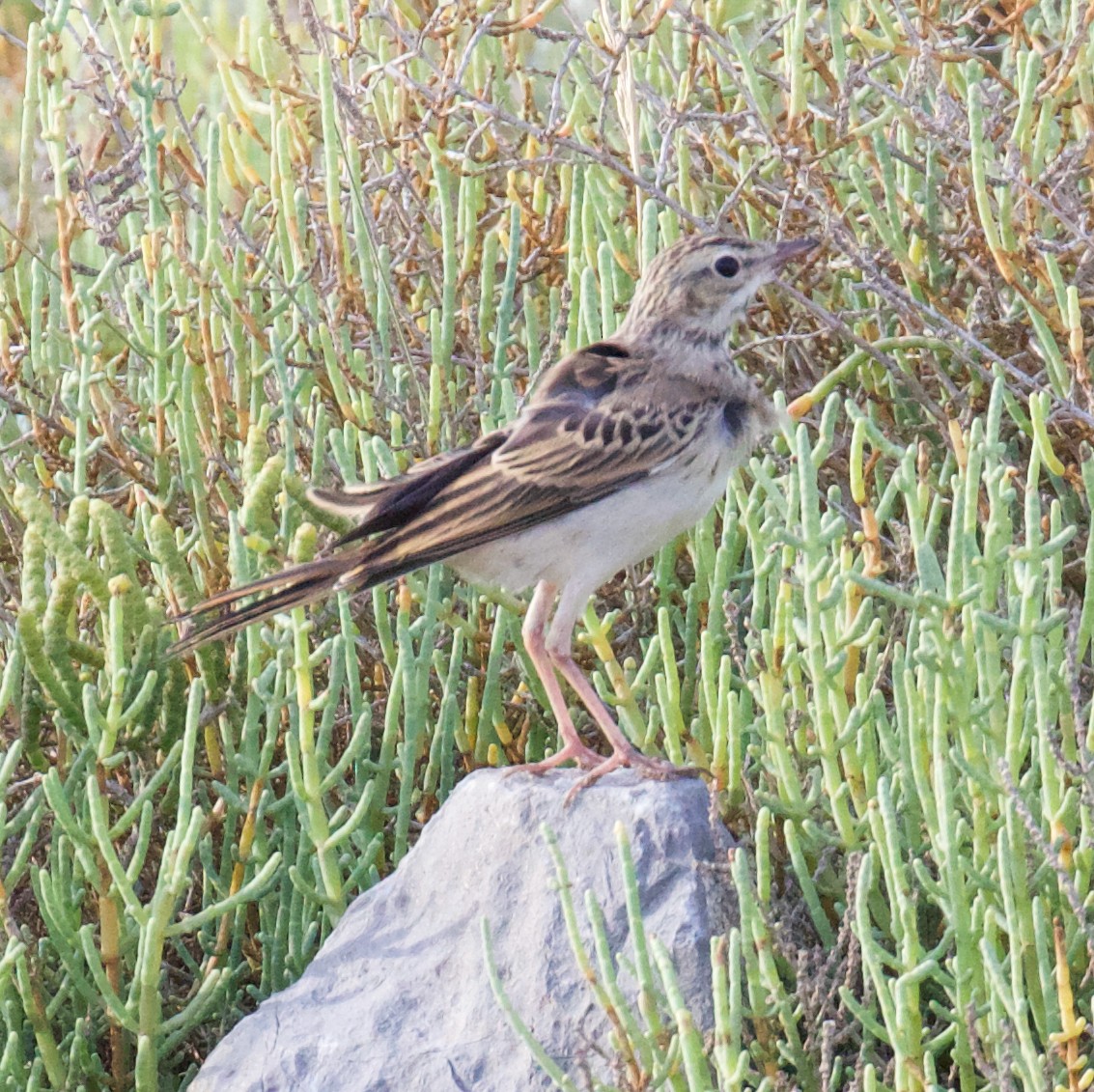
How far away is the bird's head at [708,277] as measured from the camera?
434cm

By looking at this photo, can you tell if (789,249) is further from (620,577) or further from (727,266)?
(620,577)

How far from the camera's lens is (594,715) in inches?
163

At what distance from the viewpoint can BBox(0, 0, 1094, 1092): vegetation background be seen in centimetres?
313

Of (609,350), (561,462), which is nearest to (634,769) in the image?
(561,462)

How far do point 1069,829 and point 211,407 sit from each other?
2588mm

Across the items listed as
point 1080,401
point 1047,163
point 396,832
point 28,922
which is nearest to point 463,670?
point 396,832

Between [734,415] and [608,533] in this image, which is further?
[734,415]

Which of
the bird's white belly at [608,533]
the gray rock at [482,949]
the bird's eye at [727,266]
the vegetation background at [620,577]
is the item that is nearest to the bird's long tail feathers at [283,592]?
the vegetation background at [620,577]

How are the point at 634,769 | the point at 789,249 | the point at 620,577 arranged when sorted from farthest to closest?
the point at 620,577
the point at 789,249
the point at 634,769

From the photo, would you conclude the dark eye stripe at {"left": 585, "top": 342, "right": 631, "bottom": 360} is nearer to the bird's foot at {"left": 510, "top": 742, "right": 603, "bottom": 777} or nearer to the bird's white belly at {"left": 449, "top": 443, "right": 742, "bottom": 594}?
the bird's white belly at {"left": 449, "top": 443, "right": 742, "bottom": 594}

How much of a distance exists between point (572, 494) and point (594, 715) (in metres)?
0.54

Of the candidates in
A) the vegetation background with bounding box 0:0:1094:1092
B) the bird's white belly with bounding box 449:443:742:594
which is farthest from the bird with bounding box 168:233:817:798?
the vegetation background with bounding box 0:0:1094:1092

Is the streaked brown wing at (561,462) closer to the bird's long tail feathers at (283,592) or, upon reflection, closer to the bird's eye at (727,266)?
the bird's long tail feathers at (283,592)

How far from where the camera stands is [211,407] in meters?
4.79
